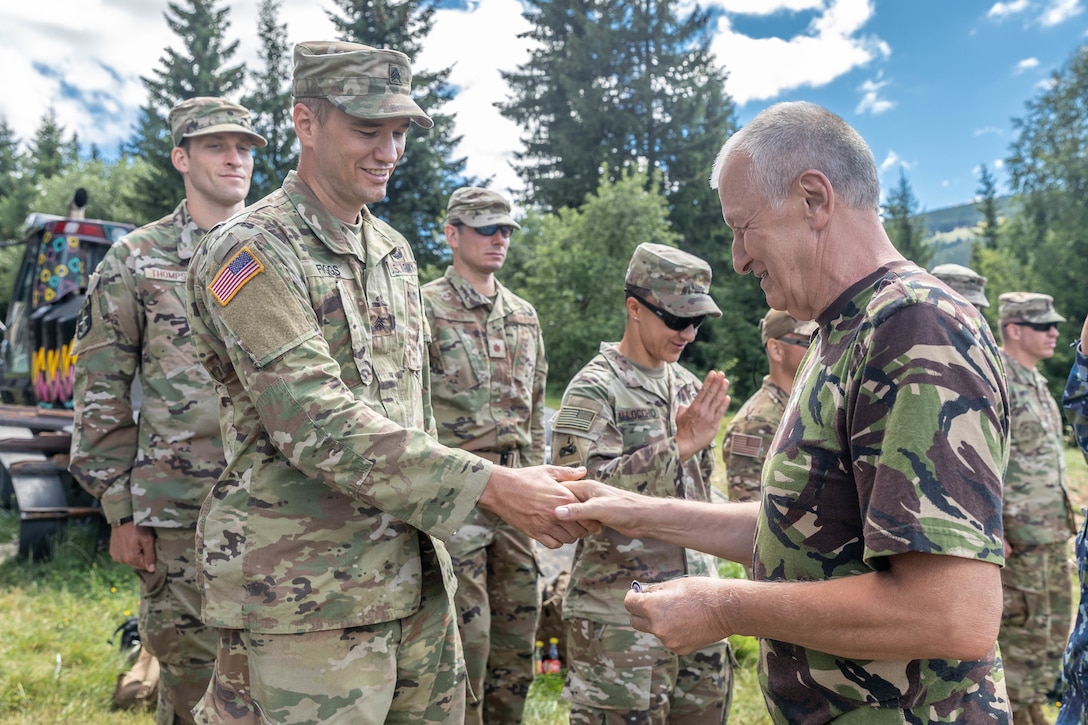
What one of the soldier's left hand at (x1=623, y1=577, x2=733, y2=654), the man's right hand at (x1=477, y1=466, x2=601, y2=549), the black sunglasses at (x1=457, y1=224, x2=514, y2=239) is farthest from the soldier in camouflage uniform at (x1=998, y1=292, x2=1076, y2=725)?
the soldier's left hand at (x1=623, y1=577, x2=733, y2=654)

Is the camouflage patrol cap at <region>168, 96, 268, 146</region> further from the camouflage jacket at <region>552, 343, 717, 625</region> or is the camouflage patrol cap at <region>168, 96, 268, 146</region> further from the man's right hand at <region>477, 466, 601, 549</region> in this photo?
the man's right hand at <region>477, 466, 601, 549</region>

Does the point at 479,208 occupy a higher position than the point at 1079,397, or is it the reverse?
the point at 479,208

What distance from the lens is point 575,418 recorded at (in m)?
3.18

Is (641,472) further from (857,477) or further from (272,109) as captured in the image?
(272,109)

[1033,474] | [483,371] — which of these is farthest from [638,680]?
[1033,474]

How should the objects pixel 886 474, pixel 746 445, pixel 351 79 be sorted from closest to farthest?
1. pixel 886 474
2. pixel 351 79
3. pixel 746 445

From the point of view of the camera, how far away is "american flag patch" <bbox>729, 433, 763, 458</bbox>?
12.8 ft

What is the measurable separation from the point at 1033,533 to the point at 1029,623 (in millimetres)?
526

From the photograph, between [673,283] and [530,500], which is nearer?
[530,500]

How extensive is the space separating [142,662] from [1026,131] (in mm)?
38279

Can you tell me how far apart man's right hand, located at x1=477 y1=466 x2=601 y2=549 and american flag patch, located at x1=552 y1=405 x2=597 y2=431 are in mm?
956

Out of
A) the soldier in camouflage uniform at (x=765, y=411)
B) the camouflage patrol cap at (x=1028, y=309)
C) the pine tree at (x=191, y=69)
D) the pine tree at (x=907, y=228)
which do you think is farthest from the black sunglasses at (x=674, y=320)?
the pine tree at (x=907, y=228)

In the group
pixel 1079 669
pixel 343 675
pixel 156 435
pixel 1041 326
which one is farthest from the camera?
pixel 1041 326

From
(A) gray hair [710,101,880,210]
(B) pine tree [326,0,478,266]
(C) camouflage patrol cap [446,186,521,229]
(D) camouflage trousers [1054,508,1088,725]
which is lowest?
(D) camouflage trousers [1054,508,1088,725]
